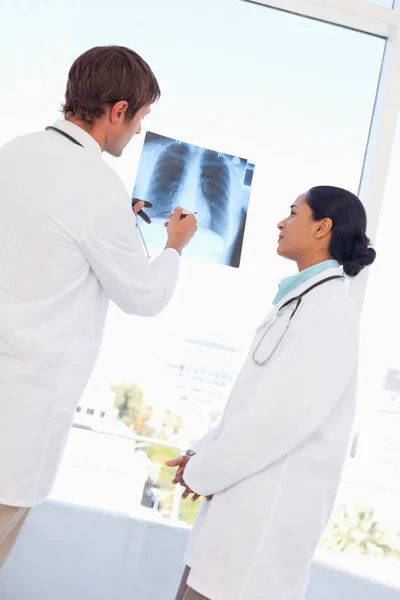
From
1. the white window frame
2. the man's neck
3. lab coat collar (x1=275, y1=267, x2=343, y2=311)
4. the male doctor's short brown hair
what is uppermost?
the white window frame

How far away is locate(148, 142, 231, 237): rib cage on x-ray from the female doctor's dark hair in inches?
19.9

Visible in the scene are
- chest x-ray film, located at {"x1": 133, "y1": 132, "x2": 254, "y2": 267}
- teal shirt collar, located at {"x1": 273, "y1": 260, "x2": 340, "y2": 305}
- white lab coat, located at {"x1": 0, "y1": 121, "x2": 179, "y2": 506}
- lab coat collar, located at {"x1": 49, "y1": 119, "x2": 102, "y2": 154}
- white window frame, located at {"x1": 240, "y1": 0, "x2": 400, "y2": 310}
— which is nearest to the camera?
white lab coat, located at {"x1": 0, "y1": 121, "x2": 179, "y2": 506}

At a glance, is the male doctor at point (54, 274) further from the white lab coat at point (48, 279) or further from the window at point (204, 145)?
the window at point (204, 145)

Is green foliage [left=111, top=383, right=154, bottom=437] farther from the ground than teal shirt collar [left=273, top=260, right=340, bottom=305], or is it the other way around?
teal shirt collar [left=273, top=260, right=340, bottom=305]

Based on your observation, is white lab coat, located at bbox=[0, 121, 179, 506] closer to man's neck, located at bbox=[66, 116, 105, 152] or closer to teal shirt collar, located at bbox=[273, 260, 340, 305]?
man's neck, located at bbox=[66, 116, 105, 152]

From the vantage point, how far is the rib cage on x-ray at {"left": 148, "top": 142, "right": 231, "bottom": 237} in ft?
7.29

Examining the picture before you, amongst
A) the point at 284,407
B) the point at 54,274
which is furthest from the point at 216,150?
the point at 284,407

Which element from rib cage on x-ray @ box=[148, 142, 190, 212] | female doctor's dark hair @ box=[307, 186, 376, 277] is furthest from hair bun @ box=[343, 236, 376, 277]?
rib cage on x-ray @ box=[148, 142, 190, 212]

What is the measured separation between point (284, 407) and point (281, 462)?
0.13 meters

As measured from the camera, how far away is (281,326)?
1.68 meters

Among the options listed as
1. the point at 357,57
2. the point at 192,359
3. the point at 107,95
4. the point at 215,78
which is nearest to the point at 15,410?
the point at 107,95

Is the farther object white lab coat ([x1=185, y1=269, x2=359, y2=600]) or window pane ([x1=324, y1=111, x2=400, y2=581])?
window pane ([x1=324, y1=111, x2=400, y2=581])

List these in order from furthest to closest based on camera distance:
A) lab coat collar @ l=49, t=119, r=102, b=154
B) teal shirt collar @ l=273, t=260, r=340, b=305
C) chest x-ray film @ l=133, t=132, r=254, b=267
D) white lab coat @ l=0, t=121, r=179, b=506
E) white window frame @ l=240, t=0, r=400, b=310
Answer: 1. white window frame @ l=240, t=0, r=400, b=310
2. chest x-ray film @ l=133, t=132, r=254, b=267
3. teal shirt collar @ l=273, t=260, r=340, b=305
4. lab coat collar @ l=49, t=119, r=102, b=154
5. white lab coat @ l=0, t=121, r=179, b=506

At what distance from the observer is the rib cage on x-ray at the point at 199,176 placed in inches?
87.5
